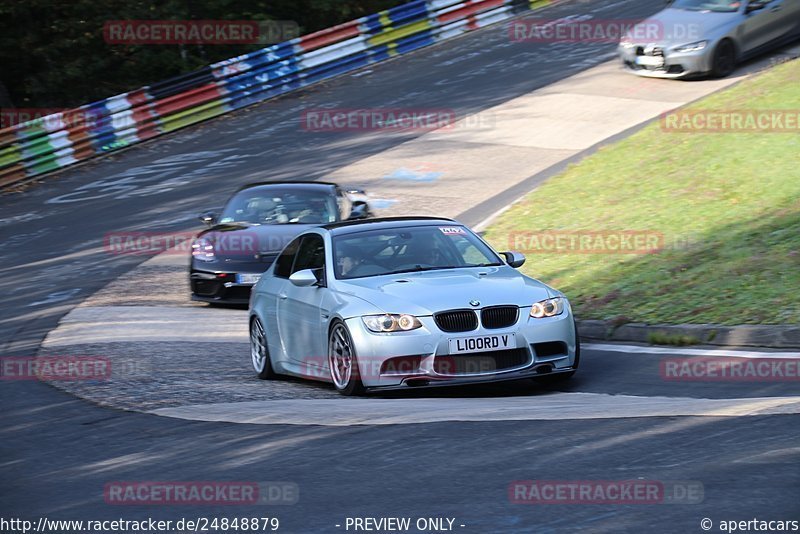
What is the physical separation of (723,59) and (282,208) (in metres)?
12.2

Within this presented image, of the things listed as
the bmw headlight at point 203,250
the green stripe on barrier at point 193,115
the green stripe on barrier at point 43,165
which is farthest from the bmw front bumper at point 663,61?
the green stripe on barrier at point 43,165

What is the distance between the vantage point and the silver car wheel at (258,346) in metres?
11.4

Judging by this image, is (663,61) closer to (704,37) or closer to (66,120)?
(704,37)

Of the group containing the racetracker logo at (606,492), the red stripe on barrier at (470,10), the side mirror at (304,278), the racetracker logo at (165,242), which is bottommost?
the racetracker logo at (165,242)

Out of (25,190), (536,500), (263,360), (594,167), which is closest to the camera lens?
(536,500)

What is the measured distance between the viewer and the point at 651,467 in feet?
20.5

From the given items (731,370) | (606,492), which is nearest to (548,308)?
(731,370)

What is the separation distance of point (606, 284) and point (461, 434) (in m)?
6.50

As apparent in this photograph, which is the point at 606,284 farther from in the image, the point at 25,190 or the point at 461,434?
the point at 25,190

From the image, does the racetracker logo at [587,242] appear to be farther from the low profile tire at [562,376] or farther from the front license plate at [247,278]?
the low profile tire at [562,376]

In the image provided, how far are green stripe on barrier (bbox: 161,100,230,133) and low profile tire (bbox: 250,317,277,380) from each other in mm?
18561

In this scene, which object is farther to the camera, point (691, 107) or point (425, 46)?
point (425, 46)

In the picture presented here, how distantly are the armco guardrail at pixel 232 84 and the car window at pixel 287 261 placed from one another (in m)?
16.1

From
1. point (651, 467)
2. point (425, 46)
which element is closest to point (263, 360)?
point (651, 467)
